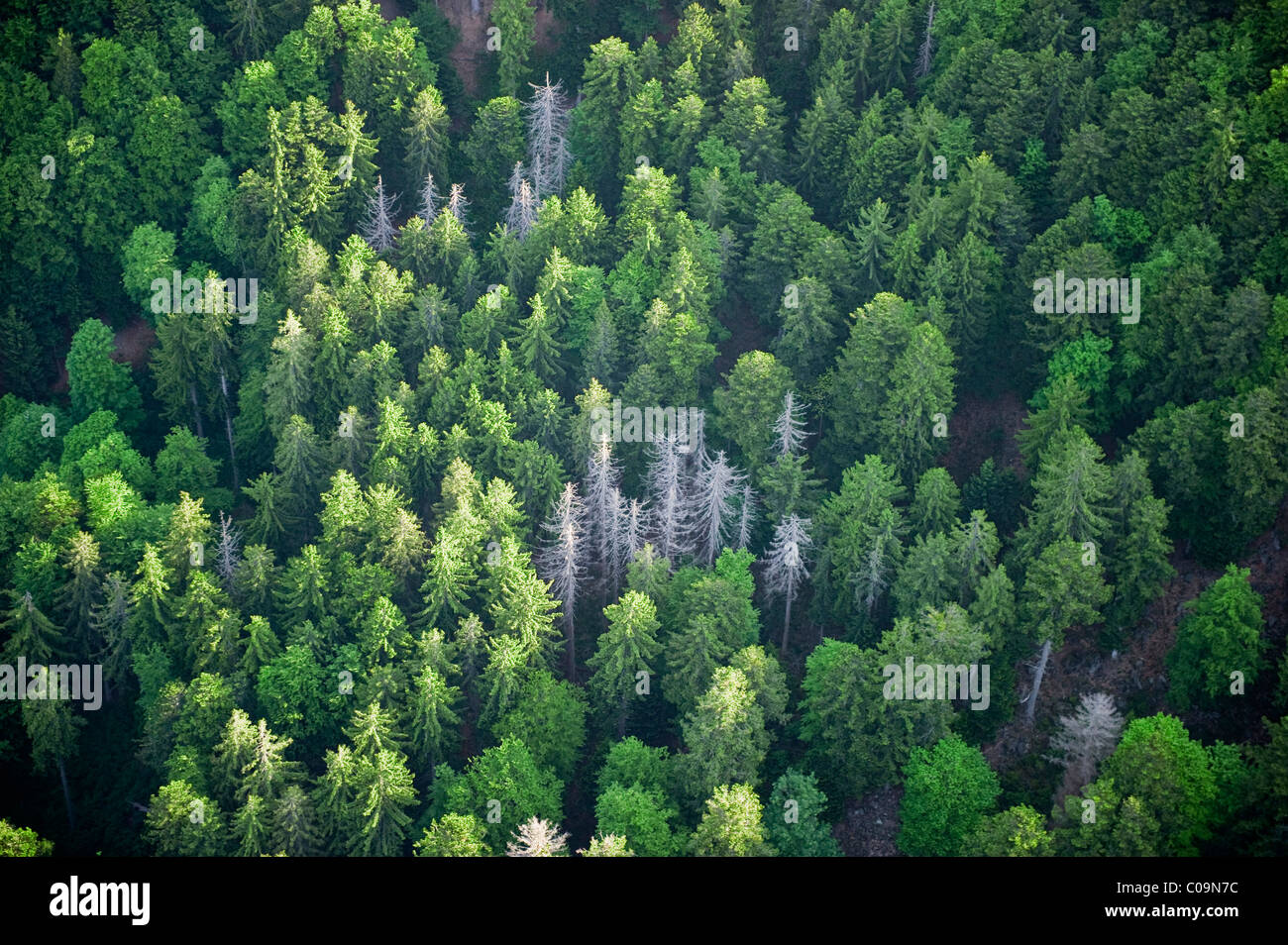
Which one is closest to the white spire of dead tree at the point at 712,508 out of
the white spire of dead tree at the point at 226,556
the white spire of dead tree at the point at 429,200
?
the white spire of dead tree at the point at 226,556

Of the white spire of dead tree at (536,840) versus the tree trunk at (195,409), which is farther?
the tree trunk at (195,409)

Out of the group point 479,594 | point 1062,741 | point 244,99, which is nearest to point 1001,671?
point 1062,741

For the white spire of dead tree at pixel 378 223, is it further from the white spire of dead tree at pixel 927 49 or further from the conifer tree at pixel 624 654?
the white spire of dead tree at pixel 927 49

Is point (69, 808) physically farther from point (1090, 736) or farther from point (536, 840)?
point (1090, 736)

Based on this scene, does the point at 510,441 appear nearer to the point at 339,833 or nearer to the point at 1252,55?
the point at 339,833

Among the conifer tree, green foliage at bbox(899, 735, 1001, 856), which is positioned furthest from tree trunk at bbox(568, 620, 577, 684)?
green foliage at bbox(899, 735, 1001, 856)

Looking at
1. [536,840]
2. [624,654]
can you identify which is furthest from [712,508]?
[536,840]

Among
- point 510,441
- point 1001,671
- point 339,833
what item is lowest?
point 339,833

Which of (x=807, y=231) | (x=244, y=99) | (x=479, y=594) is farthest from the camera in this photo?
(x=244, y=99)
